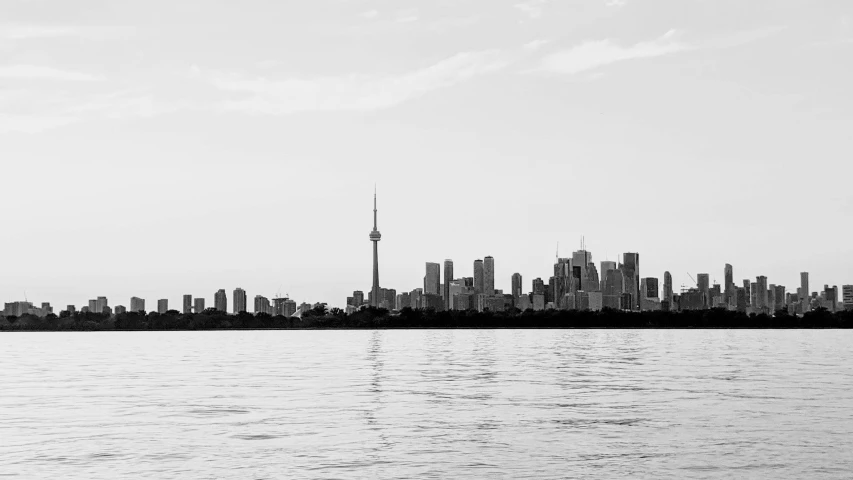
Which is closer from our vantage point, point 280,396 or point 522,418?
point 522,418

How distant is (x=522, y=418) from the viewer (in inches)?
1891

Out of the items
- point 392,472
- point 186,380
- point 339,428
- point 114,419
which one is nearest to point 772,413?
point 339,428

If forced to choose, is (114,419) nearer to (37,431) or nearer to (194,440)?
(37,431)

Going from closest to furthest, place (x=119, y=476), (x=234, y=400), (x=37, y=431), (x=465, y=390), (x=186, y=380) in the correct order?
(x=119, y=476) → (x=37, y=431) → (x=234, y=400) → (x=465, y=390) → (x=186, y=380)

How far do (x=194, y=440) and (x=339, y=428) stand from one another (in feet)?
20.7

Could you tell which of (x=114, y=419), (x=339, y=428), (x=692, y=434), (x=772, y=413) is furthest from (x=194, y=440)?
A: (x=772, y=413)

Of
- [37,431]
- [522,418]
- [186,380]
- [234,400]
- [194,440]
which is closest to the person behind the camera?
[194,440]

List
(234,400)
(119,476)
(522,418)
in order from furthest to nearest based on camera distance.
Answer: (234,400), (522,418), (119,476)

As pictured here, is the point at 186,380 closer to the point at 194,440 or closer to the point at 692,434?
the point at 194,440

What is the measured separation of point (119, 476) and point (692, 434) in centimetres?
2160

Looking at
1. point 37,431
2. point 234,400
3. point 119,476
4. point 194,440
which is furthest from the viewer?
point 234,400

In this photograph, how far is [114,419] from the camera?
1922 inches

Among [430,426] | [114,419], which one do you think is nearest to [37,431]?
[114,419]

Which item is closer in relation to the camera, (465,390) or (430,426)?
(430,426)
